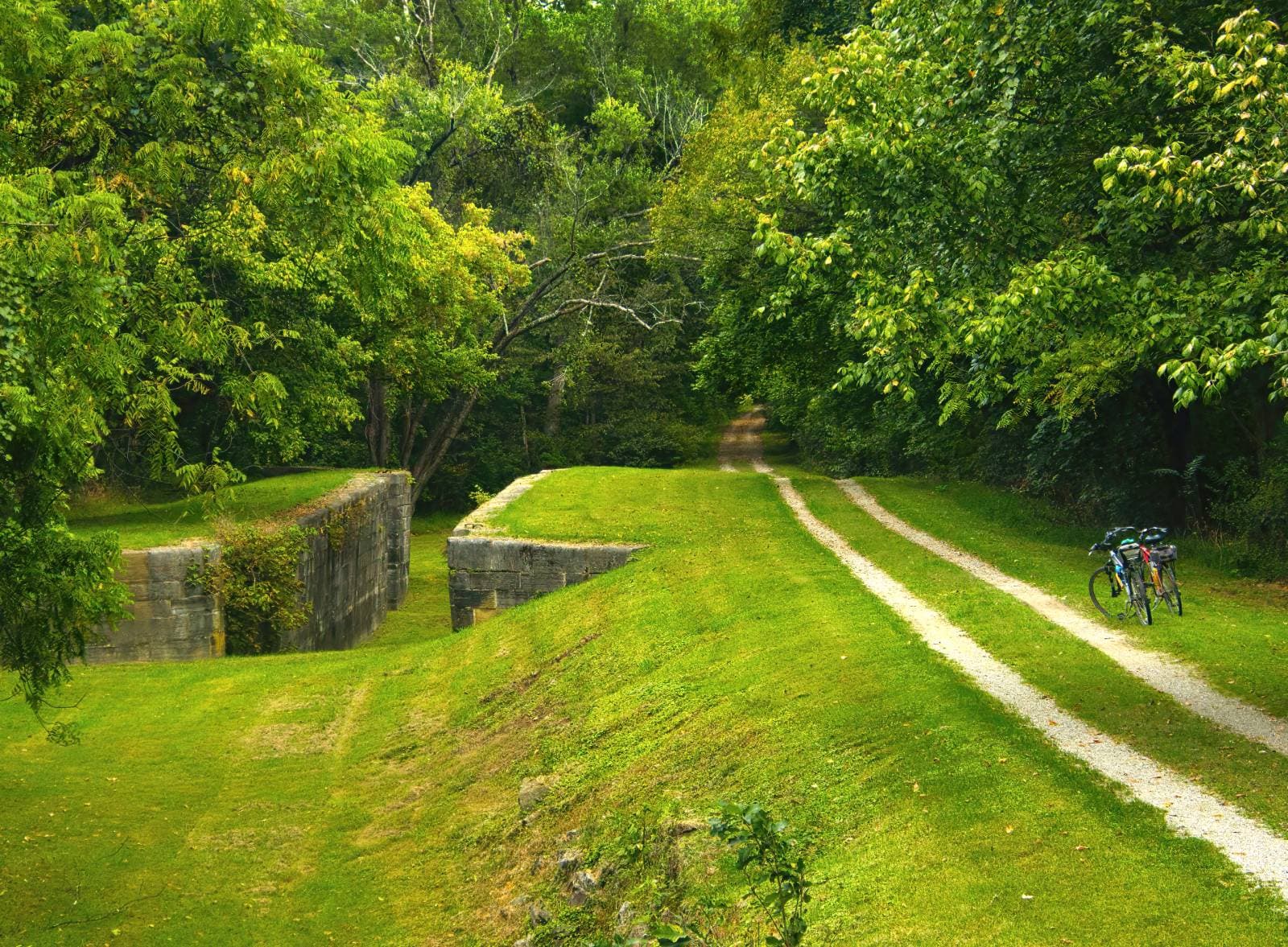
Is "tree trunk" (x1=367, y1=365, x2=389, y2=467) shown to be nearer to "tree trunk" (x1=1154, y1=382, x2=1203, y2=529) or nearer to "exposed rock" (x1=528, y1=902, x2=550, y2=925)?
"tree trunk" (x1=1154, y1=382, x2=1203, y2=529)

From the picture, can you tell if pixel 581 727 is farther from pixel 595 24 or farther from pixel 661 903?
pixel 595 24

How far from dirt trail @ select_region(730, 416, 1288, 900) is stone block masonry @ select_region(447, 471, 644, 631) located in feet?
21.6

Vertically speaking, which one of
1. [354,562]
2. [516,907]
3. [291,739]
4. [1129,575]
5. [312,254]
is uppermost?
[312,254]

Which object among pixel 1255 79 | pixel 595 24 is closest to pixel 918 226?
pixel 1255 79

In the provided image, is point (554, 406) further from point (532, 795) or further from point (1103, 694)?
point (1103, 694)

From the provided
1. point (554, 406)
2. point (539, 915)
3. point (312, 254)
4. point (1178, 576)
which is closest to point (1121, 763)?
point (539, 915)

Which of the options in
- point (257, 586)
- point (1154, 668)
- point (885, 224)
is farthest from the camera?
point (257, 586)

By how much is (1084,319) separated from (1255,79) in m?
2.40

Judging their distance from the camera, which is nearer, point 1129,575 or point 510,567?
point 1129,575

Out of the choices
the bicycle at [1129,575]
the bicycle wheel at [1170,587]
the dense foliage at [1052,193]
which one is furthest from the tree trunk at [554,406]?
the bicycle wheel at [1170,587]

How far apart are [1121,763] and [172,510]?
2053cm

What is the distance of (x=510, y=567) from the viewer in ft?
71.3

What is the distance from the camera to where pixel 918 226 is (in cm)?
1212

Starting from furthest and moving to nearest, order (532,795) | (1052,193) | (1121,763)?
(1052,193)
(532,795)
(1121,763)
